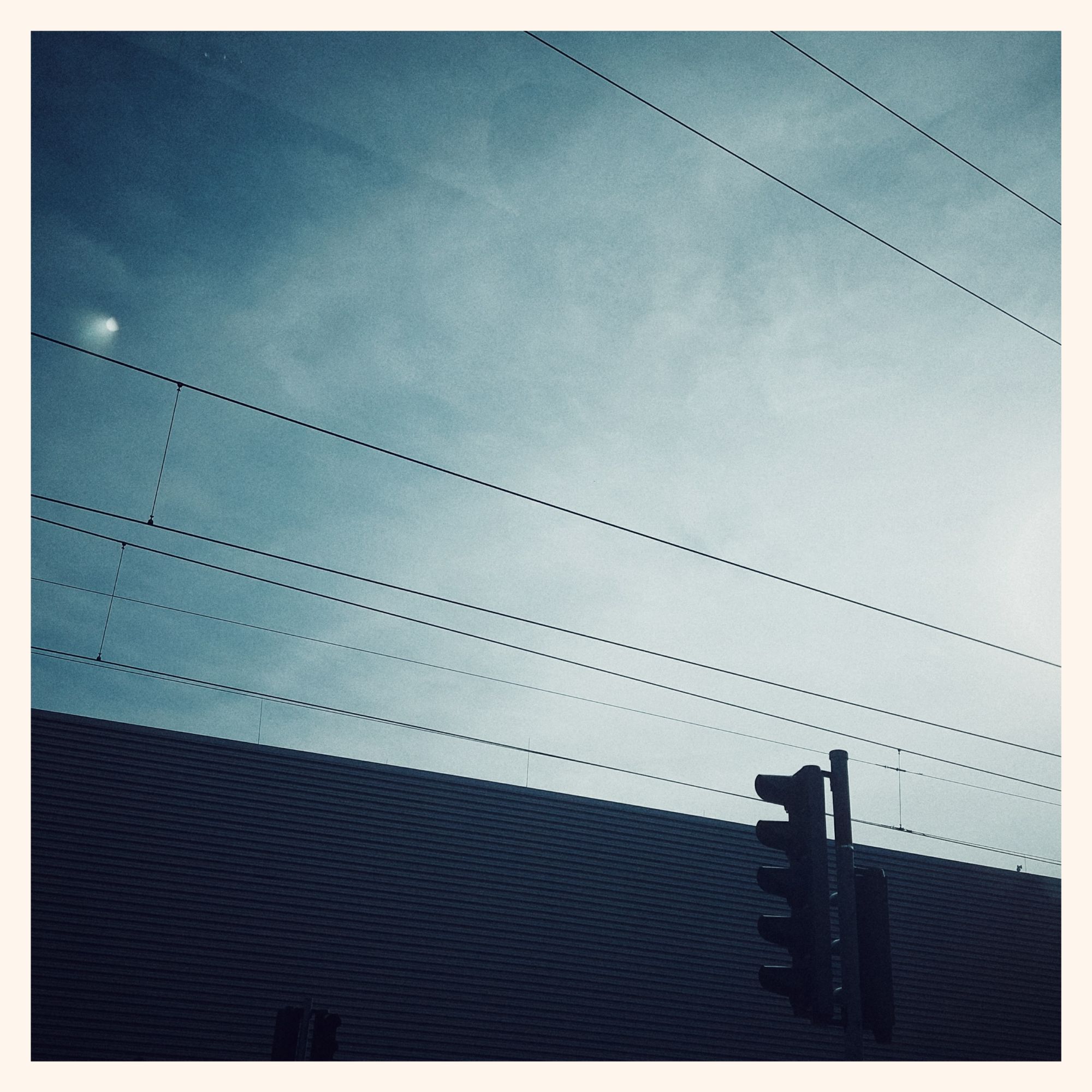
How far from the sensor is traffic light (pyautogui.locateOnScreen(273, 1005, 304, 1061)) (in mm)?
7875

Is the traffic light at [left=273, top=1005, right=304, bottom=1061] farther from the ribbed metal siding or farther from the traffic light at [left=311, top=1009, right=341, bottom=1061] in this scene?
the ribbed metal siding

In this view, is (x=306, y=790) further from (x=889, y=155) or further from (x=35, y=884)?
(x=889, y=155)

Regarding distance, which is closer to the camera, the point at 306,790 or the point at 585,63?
the point at 585,63

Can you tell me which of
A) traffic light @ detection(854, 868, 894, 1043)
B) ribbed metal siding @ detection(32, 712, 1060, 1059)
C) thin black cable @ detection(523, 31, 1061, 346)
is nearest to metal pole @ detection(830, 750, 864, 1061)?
traffic light @ detection(854, 868, 894, 1043)

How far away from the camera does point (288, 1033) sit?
7895mm

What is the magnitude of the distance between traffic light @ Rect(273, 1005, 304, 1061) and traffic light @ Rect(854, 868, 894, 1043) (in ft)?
16.6

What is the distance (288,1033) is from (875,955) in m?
5.28

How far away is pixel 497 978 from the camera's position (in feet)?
39.6

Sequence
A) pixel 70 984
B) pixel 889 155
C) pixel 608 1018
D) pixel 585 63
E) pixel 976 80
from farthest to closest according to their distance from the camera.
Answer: pixel 608 1018, pixel 70 984, pixel 889 155, pixel 976 80, pixel 585 63

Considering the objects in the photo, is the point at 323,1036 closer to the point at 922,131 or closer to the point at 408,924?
the point at 408,924

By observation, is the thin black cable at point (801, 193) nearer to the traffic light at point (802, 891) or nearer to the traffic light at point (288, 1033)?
the traffic light at point (802, 891)

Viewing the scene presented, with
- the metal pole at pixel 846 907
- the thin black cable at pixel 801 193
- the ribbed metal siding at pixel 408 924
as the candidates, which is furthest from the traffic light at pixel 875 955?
the ribbed metal siding at pixel 408 924

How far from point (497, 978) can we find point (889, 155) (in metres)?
10.3

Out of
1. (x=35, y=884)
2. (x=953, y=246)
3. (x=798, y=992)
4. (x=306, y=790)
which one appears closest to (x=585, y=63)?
(x=953, y=246)
